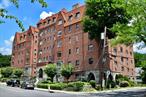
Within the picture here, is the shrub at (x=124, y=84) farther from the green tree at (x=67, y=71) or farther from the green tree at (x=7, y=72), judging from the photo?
the green tree at (x=7, y=72)

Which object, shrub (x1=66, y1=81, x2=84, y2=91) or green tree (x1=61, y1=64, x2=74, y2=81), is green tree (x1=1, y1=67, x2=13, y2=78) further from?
shrub (x1=66, y1=81, x2=84, y2=91)

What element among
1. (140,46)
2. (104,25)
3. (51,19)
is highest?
(51,19)

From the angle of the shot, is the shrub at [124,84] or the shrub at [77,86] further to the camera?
the shrub at [124,84]

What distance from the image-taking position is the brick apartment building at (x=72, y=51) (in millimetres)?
64000

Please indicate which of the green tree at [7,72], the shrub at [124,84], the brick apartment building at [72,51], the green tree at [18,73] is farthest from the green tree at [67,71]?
the green tree at [7,72]

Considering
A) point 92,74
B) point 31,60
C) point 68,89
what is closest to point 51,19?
point 31,60

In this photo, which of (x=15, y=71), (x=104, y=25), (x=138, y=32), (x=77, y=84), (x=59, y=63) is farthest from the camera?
(x=15, y=71)

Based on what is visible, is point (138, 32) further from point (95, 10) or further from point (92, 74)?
point (92, 74)

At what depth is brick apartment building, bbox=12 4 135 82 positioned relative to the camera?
64.0 meters

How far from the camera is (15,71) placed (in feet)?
301

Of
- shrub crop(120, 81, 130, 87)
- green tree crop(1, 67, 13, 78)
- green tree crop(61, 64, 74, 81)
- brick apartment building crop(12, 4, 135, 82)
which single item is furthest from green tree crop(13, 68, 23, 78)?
shrub crop(120, 81, 130, 87)

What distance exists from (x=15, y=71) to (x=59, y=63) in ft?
69.1

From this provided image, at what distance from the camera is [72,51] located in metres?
71.9

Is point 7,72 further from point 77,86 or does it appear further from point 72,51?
point 77,86
